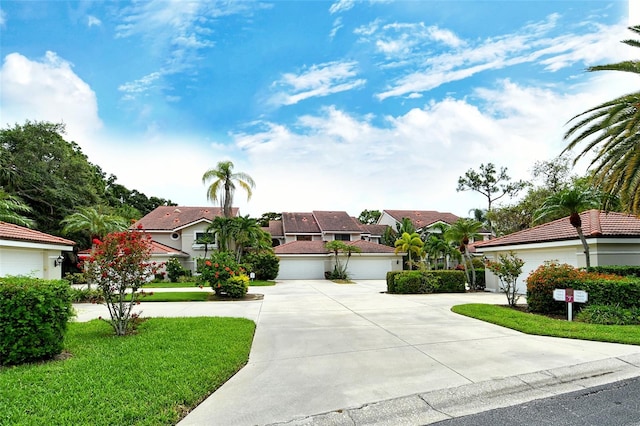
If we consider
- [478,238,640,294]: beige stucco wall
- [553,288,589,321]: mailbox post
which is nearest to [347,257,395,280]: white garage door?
[478,238,640,294]: beige stucco wall

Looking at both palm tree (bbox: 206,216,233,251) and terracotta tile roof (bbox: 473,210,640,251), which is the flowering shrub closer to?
palm tree (bbox: 206,216,233,251)

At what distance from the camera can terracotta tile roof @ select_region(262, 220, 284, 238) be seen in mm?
41306

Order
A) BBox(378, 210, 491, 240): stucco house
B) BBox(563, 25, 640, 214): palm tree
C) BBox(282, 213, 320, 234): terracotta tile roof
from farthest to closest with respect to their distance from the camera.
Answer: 1. BBox(378, 210, 491, 240): stucco house
2. BBox(282, 213, 320, 234): terracotta tile roof
3. BBox(563, 25, 640, 214): palm tree

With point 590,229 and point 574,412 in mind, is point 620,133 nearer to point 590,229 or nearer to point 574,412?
point 590,229

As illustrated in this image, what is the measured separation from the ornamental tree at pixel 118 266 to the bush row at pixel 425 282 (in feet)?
44.8

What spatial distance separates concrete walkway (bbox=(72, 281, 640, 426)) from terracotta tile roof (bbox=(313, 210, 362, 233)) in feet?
97.5

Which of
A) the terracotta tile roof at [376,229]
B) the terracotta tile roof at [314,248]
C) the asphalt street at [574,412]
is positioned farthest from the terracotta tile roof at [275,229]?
the asphalt street at [574,412]

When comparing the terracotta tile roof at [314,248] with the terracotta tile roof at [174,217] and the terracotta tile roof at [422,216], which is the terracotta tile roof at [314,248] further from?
the terracotta tile roof at [422,216]

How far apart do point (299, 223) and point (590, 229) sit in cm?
2948

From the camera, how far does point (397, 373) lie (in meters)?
5.44

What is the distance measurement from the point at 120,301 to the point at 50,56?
10693 mm

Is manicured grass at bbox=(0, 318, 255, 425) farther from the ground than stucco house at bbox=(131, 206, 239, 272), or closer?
closer

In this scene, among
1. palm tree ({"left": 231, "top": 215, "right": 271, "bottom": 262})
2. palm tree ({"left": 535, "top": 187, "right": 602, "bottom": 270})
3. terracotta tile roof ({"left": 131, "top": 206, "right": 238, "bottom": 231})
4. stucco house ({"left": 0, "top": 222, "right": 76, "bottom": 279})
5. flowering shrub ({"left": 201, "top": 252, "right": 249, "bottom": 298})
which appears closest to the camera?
stucco house ({"left": 0, "top": 222, "right": 76, "bottom": 279})

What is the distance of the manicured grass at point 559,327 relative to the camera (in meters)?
7.36
